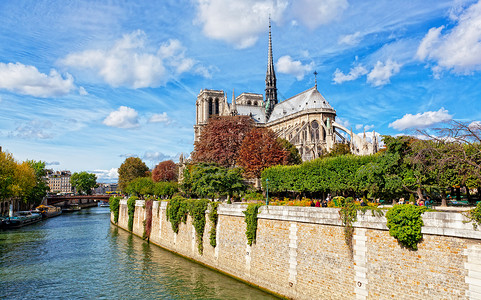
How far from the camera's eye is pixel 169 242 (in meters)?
29.2

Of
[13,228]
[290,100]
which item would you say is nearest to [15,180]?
[13,228]

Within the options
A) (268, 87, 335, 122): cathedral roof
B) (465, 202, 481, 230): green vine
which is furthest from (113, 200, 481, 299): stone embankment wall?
(268, 87, 335, 122): cathedral roof

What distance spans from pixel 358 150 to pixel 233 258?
123 feet

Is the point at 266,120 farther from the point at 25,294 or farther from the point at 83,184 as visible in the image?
the point at 25,294

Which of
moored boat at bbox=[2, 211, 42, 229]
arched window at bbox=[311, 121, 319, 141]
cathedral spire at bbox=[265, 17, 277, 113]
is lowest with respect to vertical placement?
moored boat at bbox=[2, 211, 42, 229]

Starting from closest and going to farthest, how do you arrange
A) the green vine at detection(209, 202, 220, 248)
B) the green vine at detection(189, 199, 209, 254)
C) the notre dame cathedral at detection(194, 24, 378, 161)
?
1. the green vine at detection(209, 202, 220, 248)
2. the green vine at detection(189, 199, 209, 254)
3. the notre dame cathedral at detection(194, 24, 378, 161)

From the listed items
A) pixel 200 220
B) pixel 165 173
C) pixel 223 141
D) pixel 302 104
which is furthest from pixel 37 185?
pixel 200 220

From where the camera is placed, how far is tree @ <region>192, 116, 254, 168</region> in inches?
1773

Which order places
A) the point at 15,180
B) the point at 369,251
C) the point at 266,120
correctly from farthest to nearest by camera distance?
the point at 266,120, the point at 15,180, the point at 369,251

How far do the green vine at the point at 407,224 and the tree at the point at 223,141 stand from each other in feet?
107

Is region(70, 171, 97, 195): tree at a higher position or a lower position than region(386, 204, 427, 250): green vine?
higher

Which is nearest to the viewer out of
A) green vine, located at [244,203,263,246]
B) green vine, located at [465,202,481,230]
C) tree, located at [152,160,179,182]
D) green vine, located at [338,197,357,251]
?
green vine, located at [465,202,481,230]

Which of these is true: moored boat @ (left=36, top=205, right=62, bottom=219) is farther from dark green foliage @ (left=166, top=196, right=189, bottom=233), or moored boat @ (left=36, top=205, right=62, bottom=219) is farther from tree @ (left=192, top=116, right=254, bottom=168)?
dark green foliage @ (left=166, top=196, right=189, bottom=233)

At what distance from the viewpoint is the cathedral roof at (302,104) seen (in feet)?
241
